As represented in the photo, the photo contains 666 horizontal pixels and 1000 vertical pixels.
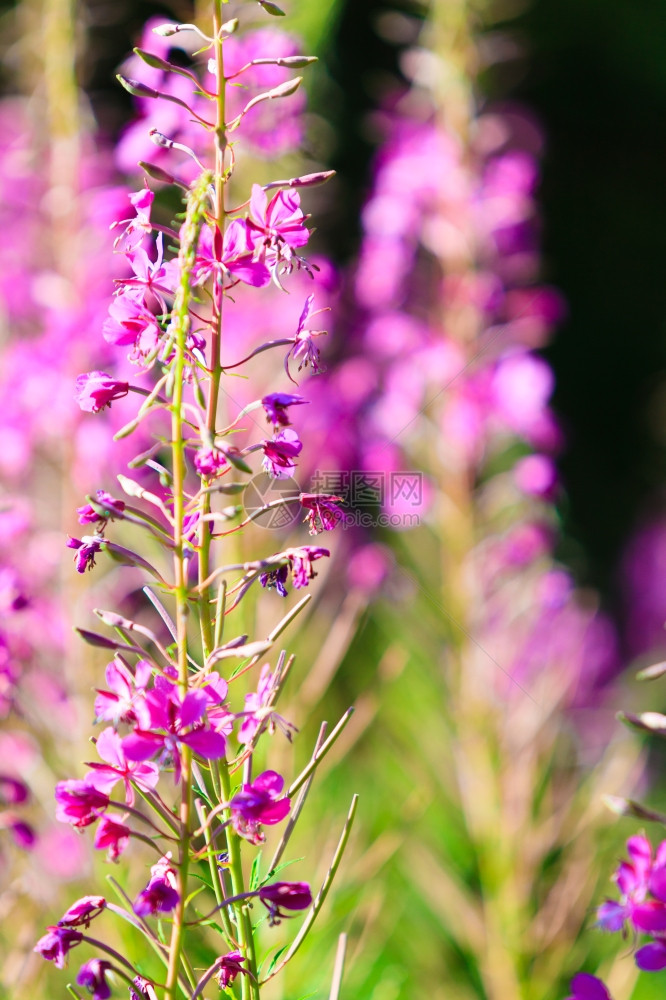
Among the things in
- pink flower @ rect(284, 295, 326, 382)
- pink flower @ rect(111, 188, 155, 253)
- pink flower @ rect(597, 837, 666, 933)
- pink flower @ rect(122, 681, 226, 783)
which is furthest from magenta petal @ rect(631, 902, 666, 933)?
pink flower @ rect(111, 188, 155, 253)

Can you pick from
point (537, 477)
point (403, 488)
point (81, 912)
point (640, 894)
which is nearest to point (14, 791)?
point (81, 912)

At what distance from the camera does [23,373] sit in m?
1.32

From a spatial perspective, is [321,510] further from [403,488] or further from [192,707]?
[403,488]

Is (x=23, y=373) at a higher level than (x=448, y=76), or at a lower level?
lower

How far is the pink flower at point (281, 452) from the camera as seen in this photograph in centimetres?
54

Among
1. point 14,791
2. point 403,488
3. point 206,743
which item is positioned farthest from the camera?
point 403,488

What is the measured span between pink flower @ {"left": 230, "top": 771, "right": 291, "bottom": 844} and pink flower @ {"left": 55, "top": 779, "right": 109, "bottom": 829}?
0.08 m

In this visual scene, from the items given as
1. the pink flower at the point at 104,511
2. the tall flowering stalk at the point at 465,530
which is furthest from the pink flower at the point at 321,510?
the tall flowering stalk at the point at 465,530

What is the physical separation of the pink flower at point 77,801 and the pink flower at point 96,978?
0.24 feet

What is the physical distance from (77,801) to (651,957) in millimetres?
377

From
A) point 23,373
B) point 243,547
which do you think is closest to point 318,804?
point 243,547

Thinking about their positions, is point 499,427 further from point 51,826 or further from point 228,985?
point 228,985

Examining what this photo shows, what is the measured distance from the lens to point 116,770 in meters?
0.51

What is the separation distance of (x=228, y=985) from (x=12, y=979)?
411mm
